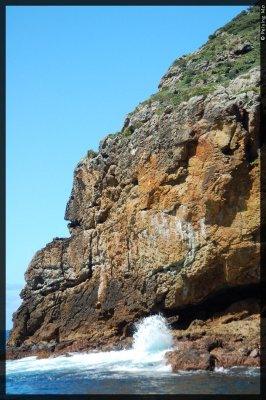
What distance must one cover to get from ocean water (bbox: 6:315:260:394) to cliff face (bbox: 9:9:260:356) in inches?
85.0

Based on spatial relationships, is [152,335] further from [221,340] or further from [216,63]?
[216,63]

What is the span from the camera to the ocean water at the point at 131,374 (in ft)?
82.0

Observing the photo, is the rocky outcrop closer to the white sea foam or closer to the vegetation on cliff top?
the white sea foam

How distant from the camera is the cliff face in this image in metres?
35.0

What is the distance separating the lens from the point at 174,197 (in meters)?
37.1

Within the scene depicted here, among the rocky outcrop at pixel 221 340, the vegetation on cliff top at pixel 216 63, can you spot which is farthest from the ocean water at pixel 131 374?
the vegetation on cliff top at pixel 216 63

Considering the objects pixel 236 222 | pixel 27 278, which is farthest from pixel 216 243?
pixel 27 278

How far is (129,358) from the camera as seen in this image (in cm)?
3416

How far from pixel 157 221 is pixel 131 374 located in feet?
39.4

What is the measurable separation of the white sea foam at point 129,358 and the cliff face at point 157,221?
132cm

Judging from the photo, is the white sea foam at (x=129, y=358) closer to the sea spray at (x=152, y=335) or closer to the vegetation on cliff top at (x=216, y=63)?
the sea spray at (x=152, y=335)

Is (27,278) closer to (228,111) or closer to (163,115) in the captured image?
(163,115)

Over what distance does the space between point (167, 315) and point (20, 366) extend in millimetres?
10697

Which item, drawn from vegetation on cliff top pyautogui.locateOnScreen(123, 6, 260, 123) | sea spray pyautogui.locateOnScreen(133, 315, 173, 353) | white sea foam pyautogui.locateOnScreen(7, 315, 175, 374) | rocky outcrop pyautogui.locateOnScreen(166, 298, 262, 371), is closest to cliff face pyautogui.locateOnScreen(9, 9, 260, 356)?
vegetation on cliff top pyautogui.locateOnScreen(123, 6, 260, 123)
